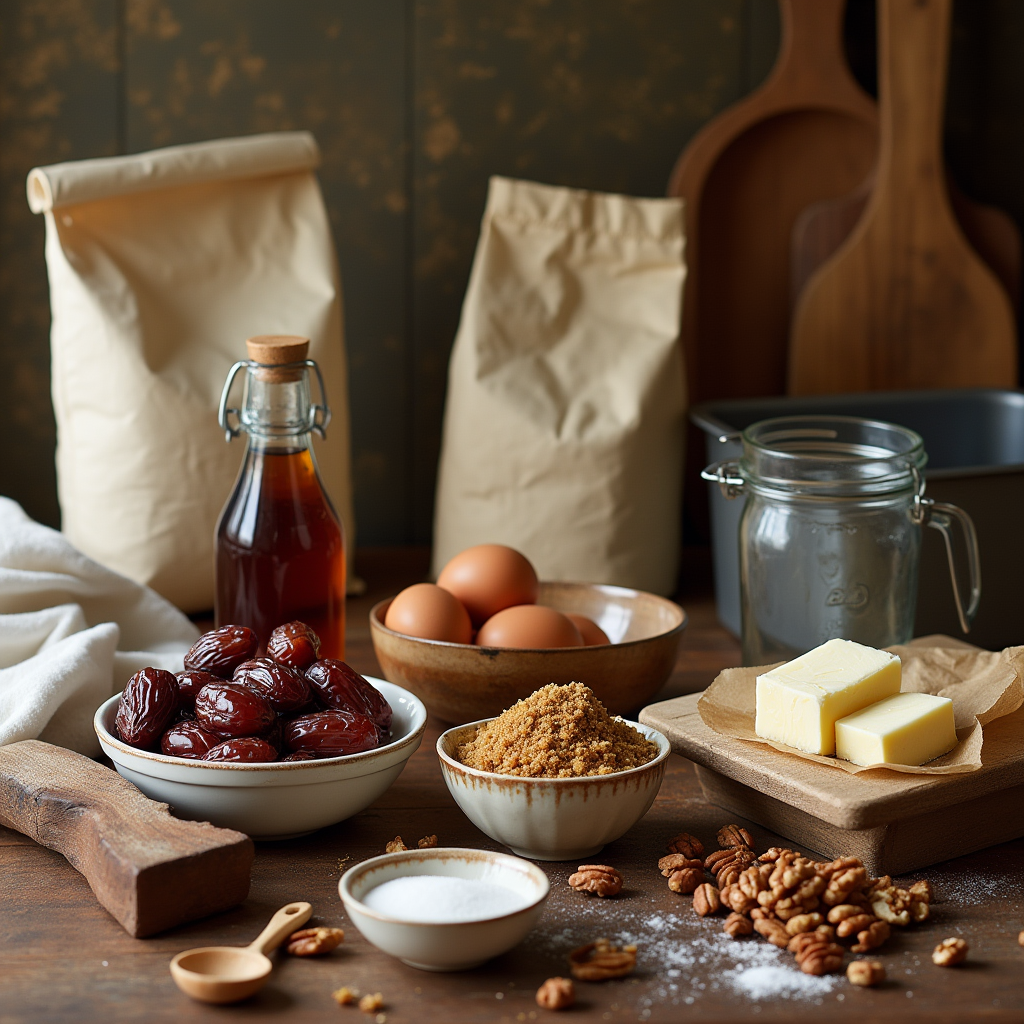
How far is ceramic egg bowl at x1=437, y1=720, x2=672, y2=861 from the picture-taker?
2.50ft

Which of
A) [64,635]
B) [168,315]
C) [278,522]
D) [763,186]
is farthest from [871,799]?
[763,186]

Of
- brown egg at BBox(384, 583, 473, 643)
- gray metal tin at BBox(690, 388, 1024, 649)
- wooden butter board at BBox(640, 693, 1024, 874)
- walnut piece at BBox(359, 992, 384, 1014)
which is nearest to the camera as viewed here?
walnut piece at BBox(359, 992, 384, 1014)

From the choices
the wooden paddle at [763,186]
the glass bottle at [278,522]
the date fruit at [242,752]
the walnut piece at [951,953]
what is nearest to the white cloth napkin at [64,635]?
the glass bottle at [278,522]

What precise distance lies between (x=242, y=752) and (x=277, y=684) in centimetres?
6

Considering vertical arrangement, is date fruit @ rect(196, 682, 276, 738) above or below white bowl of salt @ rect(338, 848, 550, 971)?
above

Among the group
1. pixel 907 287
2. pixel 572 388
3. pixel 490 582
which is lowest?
pixel 490 582

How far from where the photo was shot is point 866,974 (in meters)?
0.66

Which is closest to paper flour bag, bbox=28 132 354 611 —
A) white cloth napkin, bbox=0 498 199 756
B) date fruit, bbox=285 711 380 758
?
white cloth napkin, bbox=0 498 199 756

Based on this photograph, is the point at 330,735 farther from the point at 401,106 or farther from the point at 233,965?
the point at 401,106

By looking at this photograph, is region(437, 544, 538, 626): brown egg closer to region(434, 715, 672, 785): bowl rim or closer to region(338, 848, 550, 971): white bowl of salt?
region(434, 715, 672, 785): bowl rim

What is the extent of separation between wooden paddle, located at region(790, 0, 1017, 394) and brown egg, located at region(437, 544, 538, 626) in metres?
0.63

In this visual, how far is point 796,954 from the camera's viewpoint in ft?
2.25

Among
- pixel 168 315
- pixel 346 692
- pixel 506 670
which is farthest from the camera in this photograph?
pixel 168 315

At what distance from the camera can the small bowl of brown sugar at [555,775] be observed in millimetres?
764
